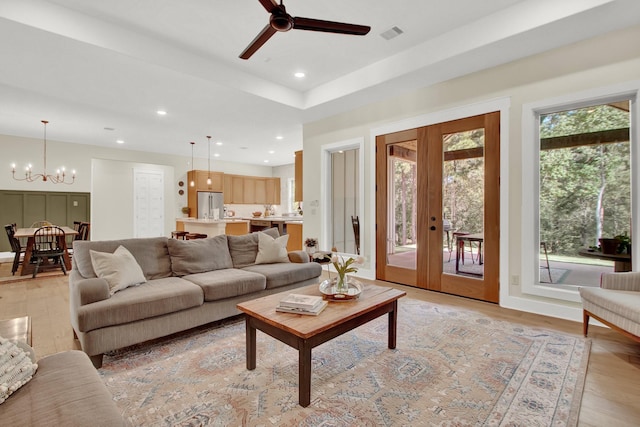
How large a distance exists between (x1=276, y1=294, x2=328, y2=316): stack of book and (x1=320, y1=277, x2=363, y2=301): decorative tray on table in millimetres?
185

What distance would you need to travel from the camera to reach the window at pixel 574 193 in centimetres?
312

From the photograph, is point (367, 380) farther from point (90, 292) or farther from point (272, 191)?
point (272, 191)

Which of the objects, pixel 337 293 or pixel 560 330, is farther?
pixel 560 330

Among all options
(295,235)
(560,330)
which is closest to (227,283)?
(560,330)

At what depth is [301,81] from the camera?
4.60 m

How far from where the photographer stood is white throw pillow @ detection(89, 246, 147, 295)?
2.57 m

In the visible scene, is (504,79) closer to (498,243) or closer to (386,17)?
(386,17)

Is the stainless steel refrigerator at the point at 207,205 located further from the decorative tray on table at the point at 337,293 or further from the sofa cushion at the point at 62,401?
the sofa cushion at the point at 62,401

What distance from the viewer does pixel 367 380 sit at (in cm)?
205

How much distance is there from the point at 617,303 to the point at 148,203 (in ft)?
32.3

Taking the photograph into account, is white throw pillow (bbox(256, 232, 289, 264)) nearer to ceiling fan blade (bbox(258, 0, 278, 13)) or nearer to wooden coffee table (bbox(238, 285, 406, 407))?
wooden coffee table (bbox(238, 285, 406, 407))

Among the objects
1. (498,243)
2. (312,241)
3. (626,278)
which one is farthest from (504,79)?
(312,241)

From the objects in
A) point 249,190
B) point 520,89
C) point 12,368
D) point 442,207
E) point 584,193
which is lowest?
point 12,368

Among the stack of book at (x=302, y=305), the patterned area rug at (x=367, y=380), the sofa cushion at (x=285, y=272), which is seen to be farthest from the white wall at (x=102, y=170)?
the stack of book at (x=302, y=305)
